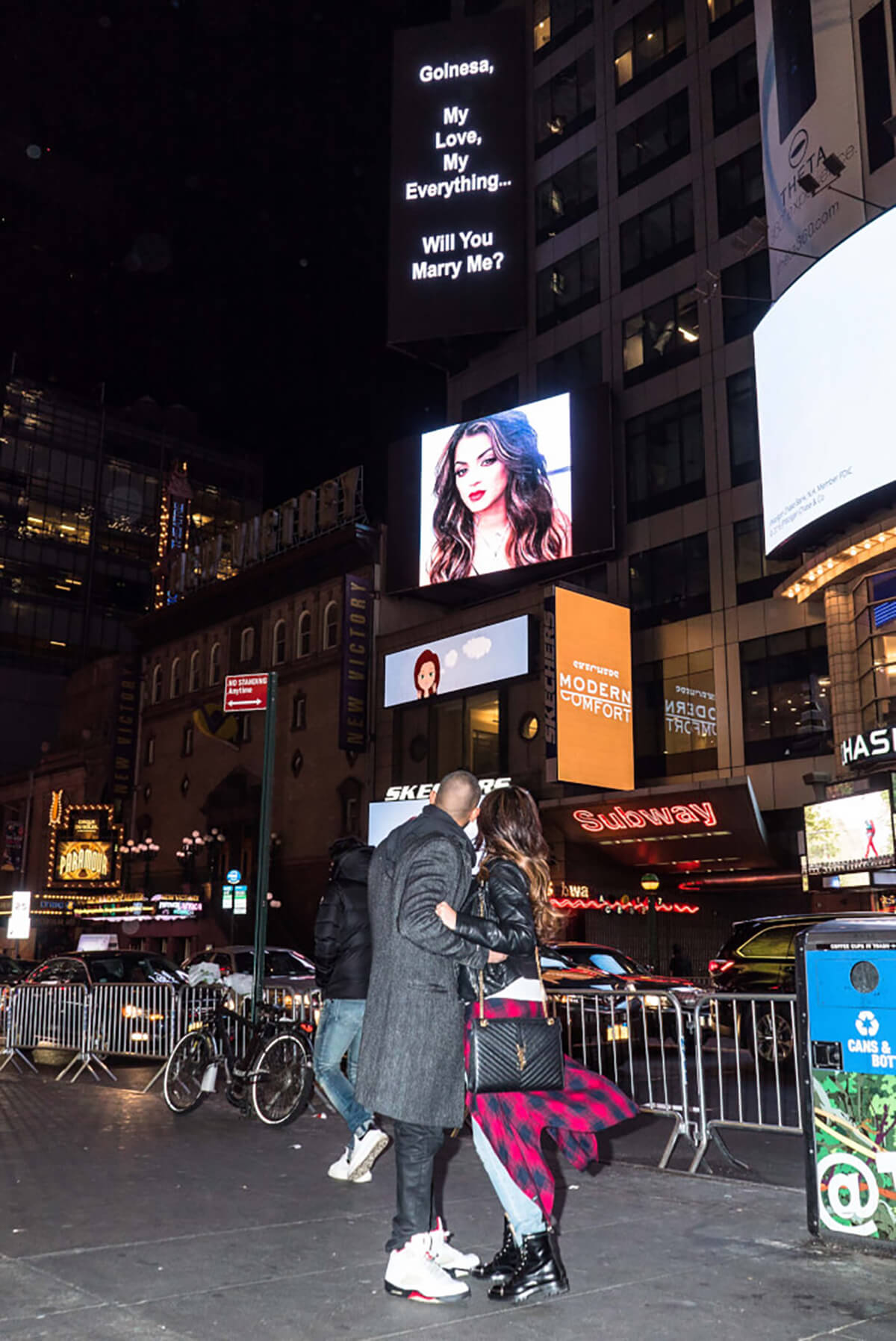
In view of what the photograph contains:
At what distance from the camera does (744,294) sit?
3462cm

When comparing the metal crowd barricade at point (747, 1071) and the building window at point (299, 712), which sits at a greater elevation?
the building window at point (299, 712)

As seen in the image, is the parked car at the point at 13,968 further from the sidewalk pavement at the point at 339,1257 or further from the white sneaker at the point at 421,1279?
the white sneaker at the point at 421,1279

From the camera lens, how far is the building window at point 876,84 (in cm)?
2725

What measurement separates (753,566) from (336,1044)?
Result: 26.8 metres

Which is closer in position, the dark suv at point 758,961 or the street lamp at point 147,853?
the dark suv at point 758,961

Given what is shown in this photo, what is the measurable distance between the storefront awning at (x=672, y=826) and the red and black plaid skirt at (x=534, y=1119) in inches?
1007

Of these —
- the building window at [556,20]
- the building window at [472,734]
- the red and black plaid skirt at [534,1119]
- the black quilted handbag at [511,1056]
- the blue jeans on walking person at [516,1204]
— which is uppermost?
the building window at [556,20]

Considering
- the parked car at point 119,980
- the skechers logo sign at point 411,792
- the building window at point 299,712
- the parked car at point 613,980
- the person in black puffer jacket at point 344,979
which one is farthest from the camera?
the building window at point 299,712

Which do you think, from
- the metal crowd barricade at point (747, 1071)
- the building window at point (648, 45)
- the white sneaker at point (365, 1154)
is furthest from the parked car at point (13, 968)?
the building window at point (648, 45)

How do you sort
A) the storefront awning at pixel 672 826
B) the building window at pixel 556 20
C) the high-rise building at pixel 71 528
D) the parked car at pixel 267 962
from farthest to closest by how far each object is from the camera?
the high-rise building at pixel 71 528
the building window at pixel 556 20
the storefront awning at pixel 672 826
the parked car at pixel 267 962

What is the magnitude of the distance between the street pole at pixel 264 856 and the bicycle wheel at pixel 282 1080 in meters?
1.29

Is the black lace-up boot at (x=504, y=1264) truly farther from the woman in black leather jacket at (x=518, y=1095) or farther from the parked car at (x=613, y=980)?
the parked car at (x=613, y=980)

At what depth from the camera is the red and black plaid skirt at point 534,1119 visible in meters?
5.19

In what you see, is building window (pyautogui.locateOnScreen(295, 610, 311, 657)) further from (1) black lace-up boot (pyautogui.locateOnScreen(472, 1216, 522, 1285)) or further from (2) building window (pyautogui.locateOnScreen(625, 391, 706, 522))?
(1) black lace-up boot (pyautogui.locateOnScreen(472, 1216, 522, 1285))
